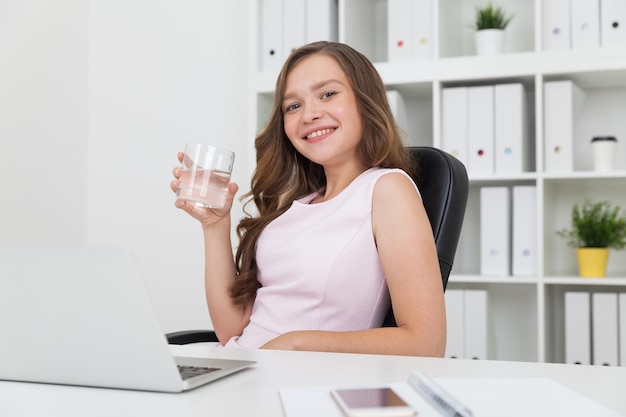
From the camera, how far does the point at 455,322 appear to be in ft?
8.14

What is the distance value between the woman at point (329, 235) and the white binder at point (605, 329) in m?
1.16

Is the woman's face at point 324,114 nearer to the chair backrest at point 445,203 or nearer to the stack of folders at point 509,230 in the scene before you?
the chair backrest at point 445,203

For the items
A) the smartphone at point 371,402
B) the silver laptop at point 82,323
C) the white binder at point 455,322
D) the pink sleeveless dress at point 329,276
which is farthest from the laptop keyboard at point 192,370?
the white binder at point 455,322

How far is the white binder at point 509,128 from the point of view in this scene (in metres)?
2.47

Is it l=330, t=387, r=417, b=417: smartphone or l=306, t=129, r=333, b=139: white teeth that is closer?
l=330, t=387, r=417, b=417: smartphone

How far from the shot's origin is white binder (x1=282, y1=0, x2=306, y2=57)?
105 inches

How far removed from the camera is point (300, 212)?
5.18 ft

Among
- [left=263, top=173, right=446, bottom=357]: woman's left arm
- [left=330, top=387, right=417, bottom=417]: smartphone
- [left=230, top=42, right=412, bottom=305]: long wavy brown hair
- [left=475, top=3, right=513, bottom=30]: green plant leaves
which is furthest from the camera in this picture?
[left=475, top=3, right=513, bottom=30]: green plant leaves

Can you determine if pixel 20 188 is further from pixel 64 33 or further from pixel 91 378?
pixel 91 378

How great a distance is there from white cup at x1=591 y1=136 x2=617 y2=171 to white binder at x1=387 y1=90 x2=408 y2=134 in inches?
26.8

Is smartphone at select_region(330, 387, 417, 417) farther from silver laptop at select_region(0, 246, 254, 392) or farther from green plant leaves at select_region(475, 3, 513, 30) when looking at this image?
green plant leaves at select_region(475, 3, 513, 30)

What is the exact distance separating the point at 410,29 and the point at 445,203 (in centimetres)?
131

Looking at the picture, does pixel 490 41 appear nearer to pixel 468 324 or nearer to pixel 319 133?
pixel 468 324

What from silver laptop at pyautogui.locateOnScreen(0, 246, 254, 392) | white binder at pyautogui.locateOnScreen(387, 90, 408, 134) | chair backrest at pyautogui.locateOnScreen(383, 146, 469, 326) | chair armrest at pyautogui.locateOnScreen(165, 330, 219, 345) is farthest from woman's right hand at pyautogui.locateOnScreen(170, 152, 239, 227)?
white binder at pyautogui.locateOnScreen(387, 90, 408, 134)
